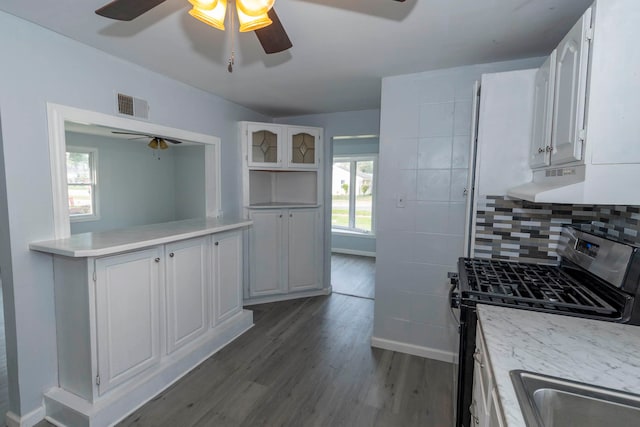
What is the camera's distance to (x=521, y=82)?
1.77 m

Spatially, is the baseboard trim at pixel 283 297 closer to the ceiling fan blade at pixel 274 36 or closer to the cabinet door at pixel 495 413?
the ceiling fan blade at pixel 274 36

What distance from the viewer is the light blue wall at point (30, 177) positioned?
1652 millimetres

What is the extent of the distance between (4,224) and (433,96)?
287cm

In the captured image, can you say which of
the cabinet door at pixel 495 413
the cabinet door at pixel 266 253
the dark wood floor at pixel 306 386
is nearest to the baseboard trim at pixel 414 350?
the dark wood floor at pixel 306 386

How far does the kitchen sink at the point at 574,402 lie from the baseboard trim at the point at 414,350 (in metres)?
1.64

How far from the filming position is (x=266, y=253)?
3598 mm

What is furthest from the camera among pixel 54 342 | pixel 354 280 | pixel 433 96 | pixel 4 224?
pixel 354 280

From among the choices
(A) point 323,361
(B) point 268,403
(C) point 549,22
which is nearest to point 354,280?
(A) point 323,361

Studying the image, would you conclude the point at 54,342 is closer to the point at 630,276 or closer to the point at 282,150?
the point at 282,150

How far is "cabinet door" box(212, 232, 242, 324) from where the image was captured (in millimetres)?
2676

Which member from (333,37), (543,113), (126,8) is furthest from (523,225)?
(126,8)

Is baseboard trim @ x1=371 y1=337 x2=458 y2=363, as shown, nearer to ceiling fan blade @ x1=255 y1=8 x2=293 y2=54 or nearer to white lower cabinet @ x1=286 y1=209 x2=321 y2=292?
white lower cabinet @ x1=286 y1=209 x2=321 y2=292

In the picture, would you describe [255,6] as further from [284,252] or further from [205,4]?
[284,252]

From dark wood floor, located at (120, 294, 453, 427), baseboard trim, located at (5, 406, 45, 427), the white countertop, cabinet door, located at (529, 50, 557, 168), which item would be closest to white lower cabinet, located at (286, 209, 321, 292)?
dark wood floor, located at (120, 294, 453, 427)
